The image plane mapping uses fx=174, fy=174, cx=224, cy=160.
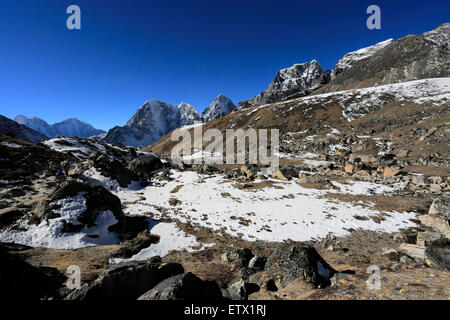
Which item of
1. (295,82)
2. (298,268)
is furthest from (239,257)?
(295,82)

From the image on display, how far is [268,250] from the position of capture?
36.8ft

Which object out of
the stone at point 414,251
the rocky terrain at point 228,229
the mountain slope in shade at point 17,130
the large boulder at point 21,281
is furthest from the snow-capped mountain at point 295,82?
the mountain slope in shade at point 17,130

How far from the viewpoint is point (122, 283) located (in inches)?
226

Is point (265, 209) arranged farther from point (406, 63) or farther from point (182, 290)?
point (406, 63)

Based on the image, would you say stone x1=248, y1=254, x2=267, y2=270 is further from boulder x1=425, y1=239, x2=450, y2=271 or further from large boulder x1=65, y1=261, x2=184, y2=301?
boulder x1=425, y1=239, x2=450, y2=271

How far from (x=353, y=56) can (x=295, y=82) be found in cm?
5930

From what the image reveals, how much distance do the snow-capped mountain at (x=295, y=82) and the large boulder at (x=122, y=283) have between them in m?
189

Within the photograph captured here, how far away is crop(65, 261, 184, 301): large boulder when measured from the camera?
530 cm

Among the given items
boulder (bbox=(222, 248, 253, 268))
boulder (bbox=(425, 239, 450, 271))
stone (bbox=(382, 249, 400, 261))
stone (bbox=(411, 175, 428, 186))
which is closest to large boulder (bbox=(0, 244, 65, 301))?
boulder (bbox=(222, 248, 253, 268))

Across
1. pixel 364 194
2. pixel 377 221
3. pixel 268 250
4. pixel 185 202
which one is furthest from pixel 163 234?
pixel 364 194

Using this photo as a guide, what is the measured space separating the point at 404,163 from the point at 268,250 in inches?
1436

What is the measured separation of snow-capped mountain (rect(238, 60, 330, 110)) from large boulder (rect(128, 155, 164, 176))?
171617 millimetres

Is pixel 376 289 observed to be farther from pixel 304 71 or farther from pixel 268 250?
pixel 304 71

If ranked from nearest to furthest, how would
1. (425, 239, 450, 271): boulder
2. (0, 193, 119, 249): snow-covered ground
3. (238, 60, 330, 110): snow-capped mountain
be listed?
(425, 239, 450, 271): boulder
(0, 193, 119, 249): snow-covered ground
(238, 60, 330, 110): snow-capped mountain
